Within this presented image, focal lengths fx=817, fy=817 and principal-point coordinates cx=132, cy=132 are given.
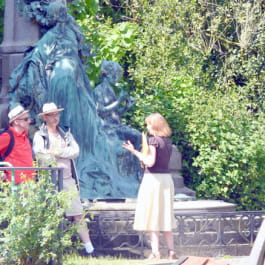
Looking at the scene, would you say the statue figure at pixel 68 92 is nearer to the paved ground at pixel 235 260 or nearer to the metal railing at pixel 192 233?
the metal railing at pixel 192 233

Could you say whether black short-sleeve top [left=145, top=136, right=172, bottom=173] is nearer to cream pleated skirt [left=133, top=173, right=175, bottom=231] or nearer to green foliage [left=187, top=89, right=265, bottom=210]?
cream pleated skirt [left=133, top=173, right=175, bottom=231]

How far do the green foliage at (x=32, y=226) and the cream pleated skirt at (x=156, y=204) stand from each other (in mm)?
1659

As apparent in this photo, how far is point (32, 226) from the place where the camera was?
6961 millimetres

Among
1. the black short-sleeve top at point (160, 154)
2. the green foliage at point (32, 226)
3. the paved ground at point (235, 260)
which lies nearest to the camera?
the green foliage at point (32, 226)

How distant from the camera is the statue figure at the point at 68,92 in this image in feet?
34.6

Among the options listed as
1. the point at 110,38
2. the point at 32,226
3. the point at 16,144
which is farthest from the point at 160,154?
the point at 110,38

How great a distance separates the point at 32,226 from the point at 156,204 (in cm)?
198

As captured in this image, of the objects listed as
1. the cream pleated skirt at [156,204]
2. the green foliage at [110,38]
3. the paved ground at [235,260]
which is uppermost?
the green foliage at [110,38]

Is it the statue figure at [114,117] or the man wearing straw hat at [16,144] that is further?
the statue figure at [114,117]

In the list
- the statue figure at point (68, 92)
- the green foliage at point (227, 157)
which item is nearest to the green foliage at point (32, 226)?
the statue figure at point (68, 92)

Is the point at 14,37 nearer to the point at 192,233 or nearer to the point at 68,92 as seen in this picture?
the point at 68,92

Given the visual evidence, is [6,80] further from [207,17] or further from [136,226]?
[207,17]

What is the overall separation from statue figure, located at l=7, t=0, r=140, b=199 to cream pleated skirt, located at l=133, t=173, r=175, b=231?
1.93 meters

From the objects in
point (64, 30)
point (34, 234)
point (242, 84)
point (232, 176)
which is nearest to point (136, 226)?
point (34, 234)
